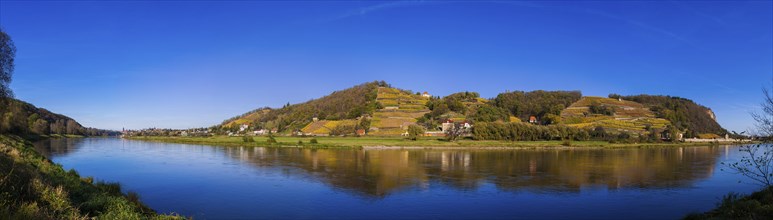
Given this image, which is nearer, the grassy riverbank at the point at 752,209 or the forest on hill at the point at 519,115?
the grassy riverbank at the point at 752,209

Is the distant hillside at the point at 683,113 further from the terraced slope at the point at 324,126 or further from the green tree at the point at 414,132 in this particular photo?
the terraced slope at the point at 324,126

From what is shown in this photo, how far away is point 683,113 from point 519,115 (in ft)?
138

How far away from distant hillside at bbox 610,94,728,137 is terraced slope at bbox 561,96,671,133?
3183 mm

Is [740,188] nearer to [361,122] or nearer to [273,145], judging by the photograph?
Result: [273,145]

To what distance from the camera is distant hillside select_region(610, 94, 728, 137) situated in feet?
366

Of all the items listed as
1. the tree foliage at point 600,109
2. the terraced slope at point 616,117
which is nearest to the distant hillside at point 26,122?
the terraced slope at point 616,117

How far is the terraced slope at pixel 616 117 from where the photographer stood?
99.9m

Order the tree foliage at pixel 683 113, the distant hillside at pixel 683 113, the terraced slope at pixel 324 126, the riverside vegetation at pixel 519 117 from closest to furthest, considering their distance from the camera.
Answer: the riverside vegetation at pixel 519 117 → the tree foliage at pixel 683 113 → the distant hillside at pixel 683 113 → the terraced slope at pixel 324 126

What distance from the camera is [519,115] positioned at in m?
136

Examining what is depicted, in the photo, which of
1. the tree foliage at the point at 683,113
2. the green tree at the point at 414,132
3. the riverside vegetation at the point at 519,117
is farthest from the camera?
the tree foliage at the point at 683,113

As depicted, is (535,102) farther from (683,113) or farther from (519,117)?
(683,113)

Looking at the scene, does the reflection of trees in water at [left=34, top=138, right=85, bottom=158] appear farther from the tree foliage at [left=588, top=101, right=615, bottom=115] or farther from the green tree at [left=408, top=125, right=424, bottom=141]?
the tree foliage at [left=588, top=101, right=615, bottom=115]

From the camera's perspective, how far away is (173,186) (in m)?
27.8

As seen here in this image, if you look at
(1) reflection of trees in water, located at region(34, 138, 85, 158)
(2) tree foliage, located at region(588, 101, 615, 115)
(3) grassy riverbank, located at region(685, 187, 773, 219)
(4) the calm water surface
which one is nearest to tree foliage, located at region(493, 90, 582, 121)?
(2) tree foliage, located at region(588, 101, 615, 115)
